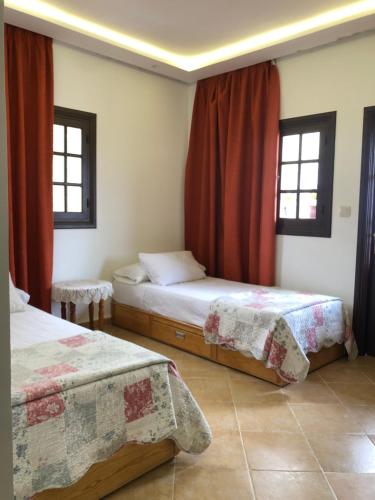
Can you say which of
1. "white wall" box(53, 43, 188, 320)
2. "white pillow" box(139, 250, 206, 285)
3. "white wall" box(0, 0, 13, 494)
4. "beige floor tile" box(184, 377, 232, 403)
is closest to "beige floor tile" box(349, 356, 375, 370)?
"beige floor tile" box(184, 377, 232, 403)

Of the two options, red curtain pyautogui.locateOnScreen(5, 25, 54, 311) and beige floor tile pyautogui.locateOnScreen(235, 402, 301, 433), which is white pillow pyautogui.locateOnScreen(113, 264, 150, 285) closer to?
red curtain pyautogui.locateOnScreen(5, 25, 54, 311)

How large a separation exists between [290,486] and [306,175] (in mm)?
2684

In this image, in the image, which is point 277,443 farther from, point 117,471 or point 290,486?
point 117,471

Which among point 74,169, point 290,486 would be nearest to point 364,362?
point 290,486

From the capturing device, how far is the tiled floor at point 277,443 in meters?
1.77

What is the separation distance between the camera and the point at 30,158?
11.1ft

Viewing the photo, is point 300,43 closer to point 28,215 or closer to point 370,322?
point 370,322

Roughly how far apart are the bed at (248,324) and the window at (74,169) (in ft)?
2.76

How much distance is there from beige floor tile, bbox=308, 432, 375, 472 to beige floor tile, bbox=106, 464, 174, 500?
2.41 feet

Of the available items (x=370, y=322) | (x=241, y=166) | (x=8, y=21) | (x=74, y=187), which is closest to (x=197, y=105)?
(x=241, y=166)

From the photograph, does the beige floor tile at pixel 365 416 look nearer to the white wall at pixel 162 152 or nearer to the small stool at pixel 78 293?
the white wall at pixel 162 152

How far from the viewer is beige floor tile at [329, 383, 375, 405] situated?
2.62m

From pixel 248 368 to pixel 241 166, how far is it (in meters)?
2.03

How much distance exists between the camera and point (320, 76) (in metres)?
3.59
